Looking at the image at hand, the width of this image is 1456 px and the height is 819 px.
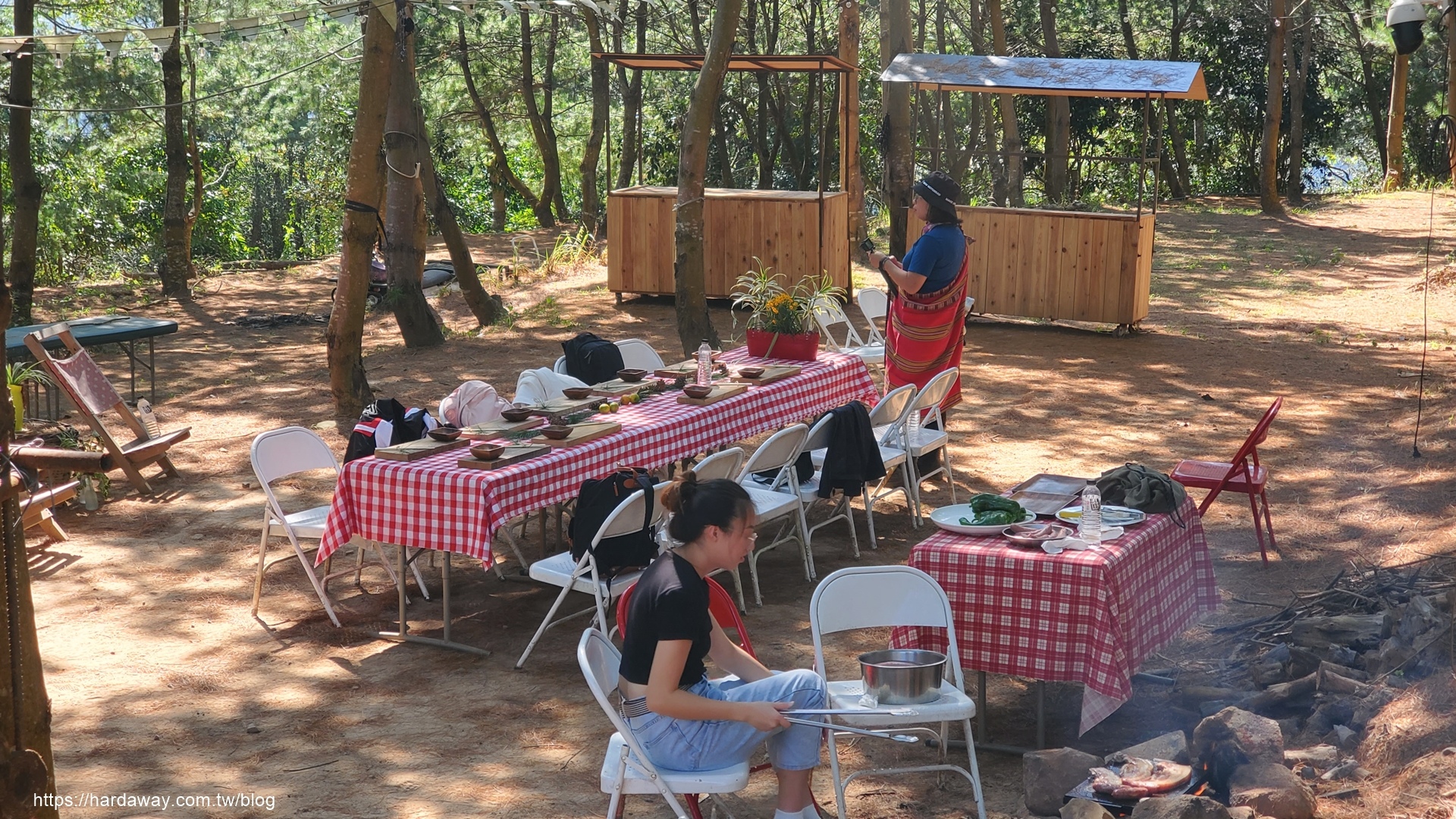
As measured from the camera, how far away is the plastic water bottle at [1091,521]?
14.5 ft

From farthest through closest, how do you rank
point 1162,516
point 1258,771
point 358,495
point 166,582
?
point 166,582, point 358,495, point 1162,516, point 1258,771

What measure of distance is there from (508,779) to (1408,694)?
297 cm

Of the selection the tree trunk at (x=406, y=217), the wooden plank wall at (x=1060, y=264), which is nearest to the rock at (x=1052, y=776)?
the wooden plank wall at (x=1060, y=264)

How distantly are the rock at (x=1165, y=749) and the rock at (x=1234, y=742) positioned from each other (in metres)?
0.04

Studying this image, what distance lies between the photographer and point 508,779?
171 inches

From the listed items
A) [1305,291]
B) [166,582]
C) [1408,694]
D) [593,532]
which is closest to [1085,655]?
[1408,694]

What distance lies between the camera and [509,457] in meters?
5.43

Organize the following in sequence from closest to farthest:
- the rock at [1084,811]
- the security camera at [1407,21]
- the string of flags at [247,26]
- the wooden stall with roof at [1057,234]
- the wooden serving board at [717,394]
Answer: the rock at [1084,811] < the wooden serving board at [717,394] < the security camera at [1407,21] < the string of flags at [247,26] < the wooden stall with roof at [1057,234]

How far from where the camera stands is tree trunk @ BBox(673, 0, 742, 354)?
10555 millimetres

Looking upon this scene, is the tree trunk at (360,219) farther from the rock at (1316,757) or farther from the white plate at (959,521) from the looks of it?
the rock at (1316,757)

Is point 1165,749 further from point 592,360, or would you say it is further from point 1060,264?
point 1060,264

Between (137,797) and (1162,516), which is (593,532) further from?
(1162,516)

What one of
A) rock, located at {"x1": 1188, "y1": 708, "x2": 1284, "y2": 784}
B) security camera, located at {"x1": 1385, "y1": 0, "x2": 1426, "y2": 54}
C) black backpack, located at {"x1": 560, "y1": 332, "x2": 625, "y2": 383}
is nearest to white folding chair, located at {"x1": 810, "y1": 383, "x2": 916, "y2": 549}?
black backpack, located at {"x1": 560, "y1": 332, "x2": 625, "y2": 383}

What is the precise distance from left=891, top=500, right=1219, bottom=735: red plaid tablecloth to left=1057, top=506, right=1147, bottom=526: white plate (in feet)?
0.20
